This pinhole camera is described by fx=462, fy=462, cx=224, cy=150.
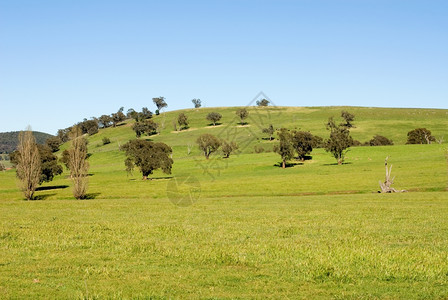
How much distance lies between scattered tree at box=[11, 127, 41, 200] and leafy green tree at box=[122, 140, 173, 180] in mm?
26897

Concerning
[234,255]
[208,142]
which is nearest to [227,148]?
[208,142]

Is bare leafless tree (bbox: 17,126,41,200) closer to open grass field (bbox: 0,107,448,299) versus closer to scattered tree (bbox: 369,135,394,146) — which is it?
open grass field (bbox: 0,107,448,299)

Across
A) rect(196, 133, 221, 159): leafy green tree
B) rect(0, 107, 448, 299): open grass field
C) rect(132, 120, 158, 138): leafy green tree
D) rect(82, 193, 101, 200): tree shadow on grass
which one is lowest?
rect(82, 193, 101, 200): tree shadow on grass

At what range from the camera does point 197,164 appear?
115312 mm

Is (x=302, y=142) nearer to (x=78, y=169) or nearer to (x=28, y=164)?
(x=78, y=169)

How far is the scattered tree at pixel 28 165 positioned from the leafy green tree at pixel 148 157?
26897mm

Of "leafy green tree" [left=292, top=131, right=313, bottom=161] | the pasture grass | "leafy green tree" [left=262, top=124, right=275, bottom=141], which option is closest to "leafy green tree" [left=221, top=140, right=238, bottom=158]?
"leafy green tree" [left=292, top=131, right=313, bottom=161]

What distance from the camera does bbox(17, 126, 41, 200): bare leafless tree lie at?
200ft

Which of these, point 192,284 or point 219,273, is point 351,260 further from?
point 192,284

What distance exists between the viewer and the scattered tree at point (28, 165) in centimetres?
6081

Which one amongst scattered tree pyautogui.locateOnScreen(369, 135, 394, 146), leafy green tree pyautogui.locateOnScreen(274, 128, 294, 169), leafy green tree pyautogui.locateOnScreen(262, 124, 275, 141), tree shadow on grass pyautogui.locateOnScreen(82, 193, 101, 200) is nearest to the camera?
tree shadow on grass pyautogui.locateOnScreen(82, 193, 101, 200)

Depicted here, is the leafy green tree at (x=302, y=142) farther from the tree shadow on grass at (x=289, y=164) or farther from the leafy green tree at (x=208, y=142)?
the leafy green tree at (x=208, y=142)

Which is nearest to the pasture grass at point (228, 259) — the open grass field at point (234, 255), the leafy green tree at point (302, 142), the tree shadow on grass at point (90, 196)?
the open grass field at point (234, 255)

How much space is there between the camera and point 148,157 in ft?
293
